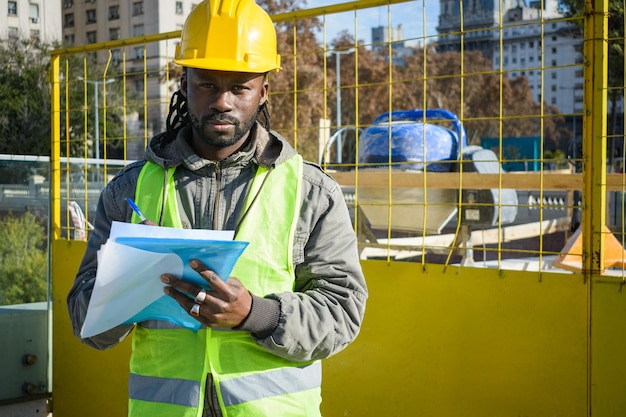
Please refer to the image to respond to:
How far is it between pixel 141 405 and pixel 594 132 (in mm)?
2011

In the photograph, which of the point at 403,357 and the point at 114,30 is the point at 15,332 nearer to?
the point at 403,357

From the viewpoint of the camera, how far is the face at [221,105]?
7.32 ft

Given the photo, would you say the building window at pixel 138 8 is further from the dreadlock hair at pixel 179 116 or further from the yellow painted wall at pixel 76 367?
the dreadlock hair at pixel 179 116

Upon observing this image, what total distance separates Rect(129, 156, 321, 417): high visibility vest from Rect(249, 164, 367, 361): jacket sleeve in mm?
45

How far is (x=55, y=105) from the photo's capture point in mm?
5270

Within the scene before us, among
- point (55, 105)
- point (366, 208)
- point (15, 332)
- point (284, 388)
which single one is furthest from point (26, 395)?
point (284, 388)

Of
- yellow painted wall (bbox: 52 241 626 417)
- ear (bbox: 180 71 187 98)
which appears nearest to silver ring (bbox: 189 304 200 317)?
ear (bbox: 180 71 187 98)

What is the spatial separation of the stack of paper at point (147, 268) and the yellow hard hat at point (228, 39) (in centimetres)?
51

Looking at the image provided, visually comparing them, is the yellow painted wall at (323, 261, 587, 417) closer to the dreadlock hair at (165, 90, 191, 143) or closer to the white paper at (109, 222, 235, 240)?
the dreadlock hair at (165, 90, 191, 143)

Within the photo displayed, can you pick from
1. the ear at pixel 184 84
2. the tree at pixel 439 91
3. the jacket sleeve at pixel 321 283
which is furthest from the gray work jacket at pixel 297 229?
the tree at pixel 439 91

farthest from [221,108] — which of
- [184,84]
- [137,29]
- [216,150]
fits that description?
[137,29]

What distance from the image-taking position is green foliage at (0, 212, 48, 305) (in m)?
5.45

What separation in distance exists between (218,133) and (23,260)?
3687 mm

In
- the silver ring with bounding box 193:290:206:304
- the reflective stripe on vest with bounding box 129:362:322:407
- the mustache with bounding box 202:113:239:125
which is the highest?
the mustache with bounding box 202:113:239:125
